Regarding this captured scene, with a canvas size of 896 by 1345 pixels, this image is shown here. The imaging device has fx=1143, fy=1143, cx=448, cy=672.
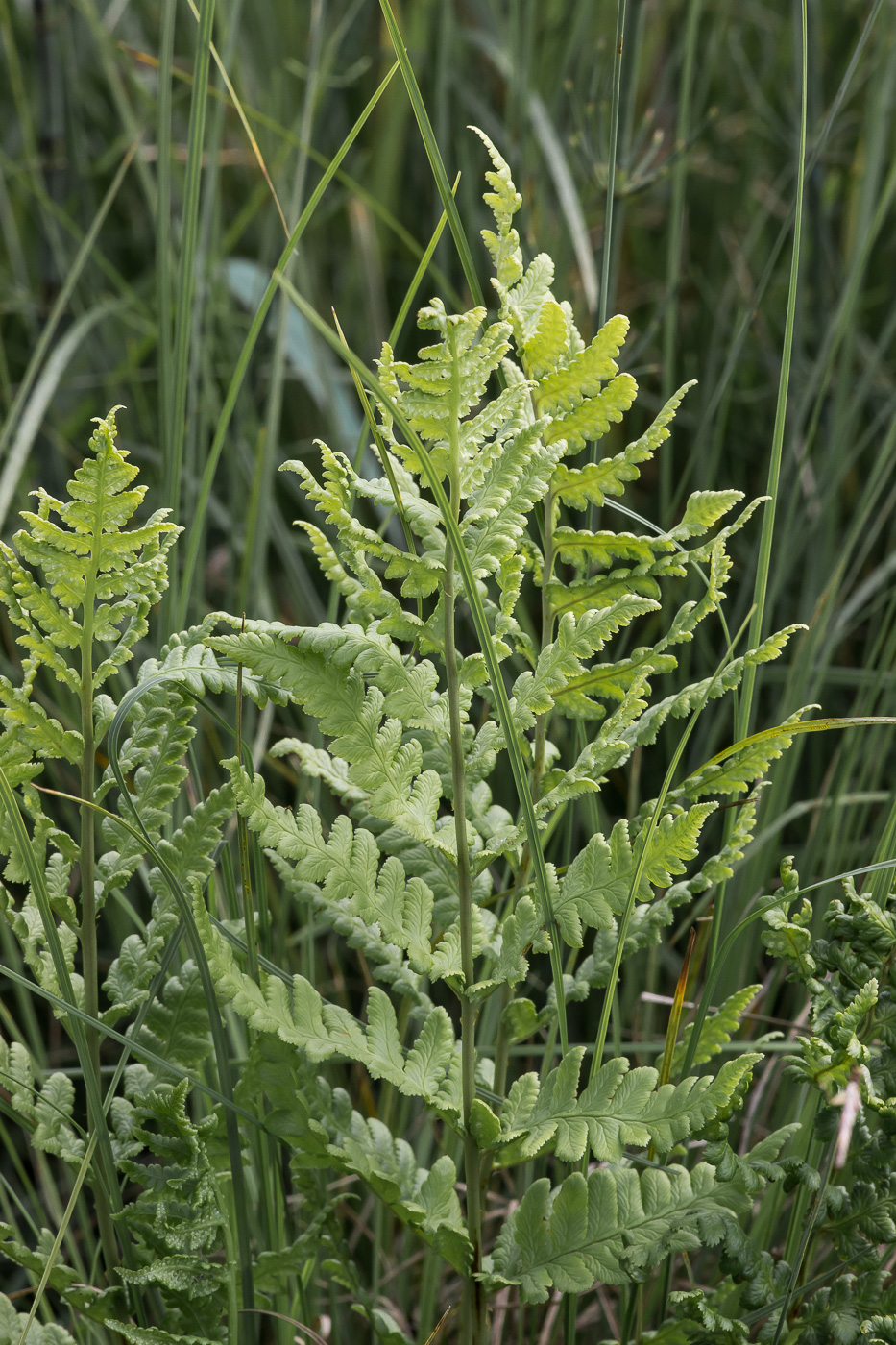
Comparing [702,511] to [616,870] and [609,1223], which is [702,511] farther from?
[609,1223]

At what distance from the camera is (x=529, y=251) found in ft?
4.42

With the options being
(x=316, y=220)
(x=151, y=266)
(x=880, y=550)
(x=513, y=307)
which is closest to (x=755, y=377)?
(x=880, y=550)

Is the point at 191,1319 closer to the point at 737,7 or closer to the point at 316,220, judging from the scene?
the point at 316,220

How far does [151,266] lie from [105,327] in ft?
0.37

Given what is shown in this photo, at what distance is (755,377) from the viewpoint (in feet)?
5.12

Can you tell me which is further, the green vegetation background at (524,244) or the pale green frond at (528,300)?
the green vegetation background at (524,244)

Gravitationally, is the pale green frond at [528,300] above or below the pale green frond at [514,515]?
above

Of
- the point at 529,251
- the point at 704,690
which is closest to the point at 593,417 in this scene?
the point at 704,690

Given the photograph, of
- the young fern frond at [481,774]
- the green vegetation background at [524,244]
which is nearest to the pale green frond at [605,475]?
the young fern frond at [481,774]

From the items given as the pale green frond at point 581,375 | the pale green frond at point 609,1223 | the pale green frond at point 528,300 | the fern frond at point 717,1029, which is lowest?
the pale green frond at point 609,1223

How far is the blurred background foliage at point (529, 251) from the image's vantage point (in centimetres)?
95

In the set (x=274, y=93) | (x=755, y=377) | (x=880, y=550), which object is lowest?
(x=880, y=550)

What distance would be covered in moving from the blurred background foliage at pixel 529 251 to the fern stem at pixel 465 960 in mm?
339

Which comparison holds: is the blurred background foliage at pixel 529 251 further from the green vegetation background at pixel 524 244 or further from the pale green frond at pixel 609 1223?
the pale green frond at pixel 609 1223
